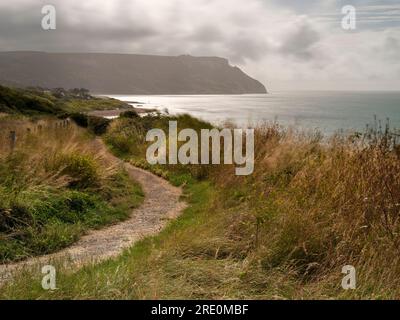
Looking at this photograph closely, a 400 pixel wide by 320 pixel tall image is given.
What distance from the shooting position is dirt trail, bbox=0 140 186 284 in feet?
18.8

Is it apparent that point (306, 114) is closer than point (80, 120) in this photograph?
No

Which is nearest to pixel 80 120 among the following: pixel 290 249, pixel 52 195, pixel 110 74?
pixel 52 195

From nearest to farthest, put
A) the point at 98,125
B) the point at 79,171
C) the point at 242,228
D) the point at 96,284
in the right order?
the point at 96,284 < the point at 242,228 < the point at 79,171 < the point at 98,125

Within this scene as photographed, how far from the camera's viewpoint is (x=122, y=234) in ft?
26.0

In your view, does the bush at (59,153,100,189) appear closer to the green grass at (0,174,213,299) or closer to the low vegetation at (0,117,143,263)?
the low vegetation at (0,117,143,263)

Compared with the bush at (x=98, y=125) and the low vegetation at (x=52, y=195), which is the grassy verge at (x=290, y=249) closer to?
the low vegetation at (x=52, y=195)

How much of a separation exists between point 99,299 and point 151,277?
632 millimetres

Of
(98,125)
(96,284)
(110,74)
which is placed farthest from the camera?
(110,74)

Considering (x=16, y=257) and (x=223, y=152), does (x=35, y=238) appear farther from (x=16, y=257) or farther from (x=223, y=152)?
(x=223, y=152)

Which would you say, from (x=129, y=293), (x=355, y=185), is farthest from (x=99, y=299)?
(x=355, y=185)

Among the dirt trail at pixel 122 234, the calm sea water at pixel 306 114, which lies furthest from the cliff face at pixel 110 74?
the dirt trail at pixel 122 234

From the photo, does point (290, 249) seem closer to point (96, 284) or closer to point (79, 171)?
point (96, 284)

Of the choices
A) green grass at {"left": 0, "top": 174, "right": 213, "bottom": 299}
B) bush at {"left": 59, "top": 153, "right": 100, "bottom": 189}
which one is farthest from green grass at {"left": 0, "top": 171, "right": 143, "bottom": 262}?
green grass at {"left": 0, "top": 174, "right": 213, "bottom": 299}

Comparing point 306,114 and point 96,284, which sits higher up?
point 306,114
